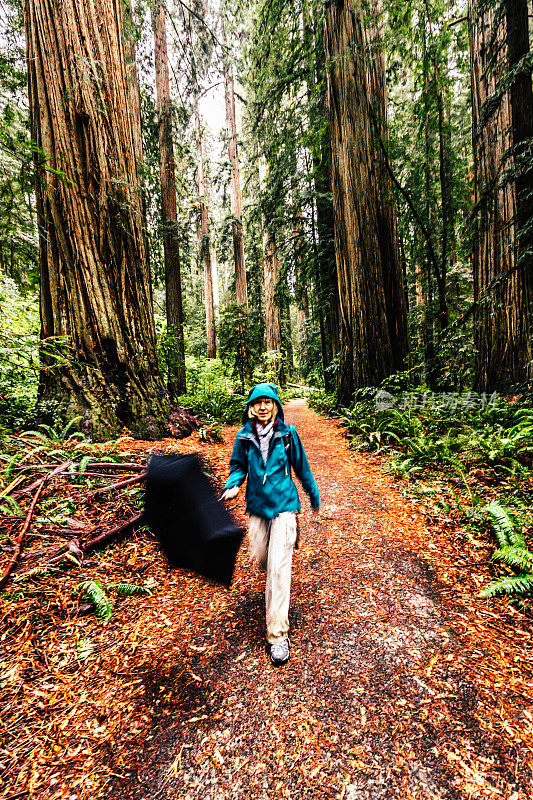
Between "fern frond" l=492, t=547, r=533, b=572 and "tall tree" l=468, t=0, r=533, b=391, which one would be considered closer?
"fern frond" l=492, t=547, r=533, b=572

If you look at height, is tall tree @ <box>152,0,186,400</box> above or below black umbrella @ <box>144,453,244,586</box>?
above

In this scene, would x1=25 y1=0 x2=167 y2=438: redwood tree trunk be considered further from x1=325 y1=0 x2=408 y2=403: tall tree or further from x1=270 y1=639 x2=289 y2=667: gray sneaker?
x1=325 y1=0 x2=408 y2=403: tall tree

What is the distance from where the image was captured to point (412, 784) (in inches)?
52.8

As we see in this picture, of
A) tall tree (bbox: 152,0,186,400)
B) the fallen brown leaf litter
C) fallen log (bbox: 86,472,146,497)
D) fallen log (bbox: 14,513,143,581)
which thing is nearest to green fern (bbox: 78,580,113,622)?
the fallen brown leaf litter

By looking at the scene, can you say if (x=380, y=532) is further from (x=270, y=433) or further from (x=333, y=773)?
(x=333, y=773)

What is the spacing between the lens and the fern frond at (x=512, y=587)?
219 cm

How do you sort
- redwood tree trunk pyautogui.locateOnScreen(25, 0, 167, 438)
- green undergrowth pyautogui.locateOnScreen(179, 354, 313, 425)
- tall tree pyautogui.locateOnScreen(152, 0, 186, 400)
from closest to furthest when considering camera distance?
redwood tree trunk pyautogui.locateOnScreen(25, 0, 167, 438)
green undergrowth pyautogui.locateOnScreen(179, 354, 313, 425)
tall tree pyautogui.locateOnScreen(152, 0, 186, 400)

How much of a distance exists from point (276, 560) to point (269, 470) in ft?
1.87

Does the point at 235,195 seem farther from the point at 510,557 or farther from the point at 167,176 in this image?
the point at 510,557

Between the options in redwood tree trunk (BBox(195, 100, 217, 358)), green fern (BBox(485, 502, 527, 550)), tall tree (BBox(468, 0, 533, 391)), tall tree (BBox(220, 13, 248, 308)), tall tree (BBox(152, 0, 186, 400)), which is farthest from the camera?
redwood tree trunk (BBox(195, 100, 217, 358))

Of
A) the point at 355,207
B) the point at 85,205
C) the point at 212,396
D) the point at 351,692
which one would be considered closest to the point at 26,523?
the point at 351,692

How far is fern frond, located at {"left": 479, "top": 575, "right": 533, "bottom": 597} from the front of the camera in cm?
219

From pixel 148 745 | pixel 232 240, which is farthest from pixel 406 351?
pixel 232 240

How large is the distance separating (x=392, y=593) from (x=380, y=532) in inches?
33.3
